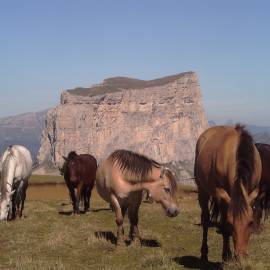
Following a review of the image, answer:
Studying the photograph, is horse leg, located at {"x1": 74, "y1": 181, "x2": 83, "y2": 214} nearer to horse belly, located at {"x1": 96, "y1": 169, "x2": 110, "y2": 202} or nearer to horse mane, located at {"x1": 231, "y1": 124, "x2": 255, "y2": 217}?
horse belly, located at {"x1": 96, "y1": 169, "x2": 110, "y2": 202}

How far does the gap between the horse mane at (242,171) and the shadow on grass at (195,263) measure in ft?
5.33

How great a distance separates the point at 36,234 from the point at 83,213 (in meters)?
5.24

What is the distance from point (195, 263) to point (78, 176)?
30.7 feet

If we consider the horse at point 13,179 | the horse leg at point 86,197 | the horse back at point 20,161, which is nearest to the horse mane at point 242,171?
the horse at point 13,179

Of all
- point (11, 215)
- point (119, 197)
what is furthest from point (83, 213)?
point (119, 197)

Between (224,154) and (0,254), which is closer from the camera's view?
(224,154)

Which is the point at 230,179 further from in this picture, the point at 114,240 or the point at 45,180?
the point at 45,180

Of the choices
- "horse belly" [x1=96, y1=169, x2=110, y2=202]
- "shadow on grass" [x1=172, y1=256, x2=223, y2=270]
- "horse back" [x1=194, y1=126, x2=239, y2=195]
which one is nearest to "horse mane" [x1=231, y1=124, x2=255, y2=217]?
"horse back" [x1=194, y1=126, x2=239, y2=195]

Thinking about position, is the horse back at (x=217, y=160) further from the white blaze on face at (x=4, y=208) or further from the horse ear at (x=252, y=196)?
the white blaze on face at (x=4, y=208)

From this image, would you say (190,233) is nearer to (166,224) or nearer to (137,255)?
(166,224)

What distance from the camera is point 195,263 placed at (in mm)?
9539

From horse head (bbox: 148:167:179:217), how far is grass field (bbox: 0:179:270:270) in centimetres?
103

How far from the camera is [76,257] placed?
10469mm

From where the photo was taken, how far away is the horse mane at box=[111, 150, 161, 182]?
10.9m
